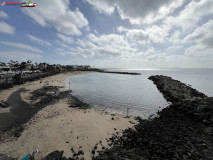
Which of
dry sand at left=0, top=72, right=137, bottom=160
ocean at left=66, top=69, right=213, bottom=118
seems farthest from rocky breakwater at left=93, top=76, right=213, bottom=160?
ocean at left=66, top=69, right=213, bottom=118

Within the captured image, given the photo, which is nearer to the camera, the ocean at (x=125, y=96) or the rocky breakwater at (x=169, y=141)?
the rocky breakwater at (x=169, y=141)

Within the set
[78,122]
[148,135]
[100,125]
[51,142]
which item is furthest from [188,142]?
[51,142]

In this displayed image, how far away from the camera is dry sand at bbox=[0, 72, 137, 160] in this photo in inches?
270

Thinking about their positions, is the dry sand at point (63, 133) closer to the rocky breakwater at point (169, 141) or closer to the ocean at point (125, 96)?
the rocky breakwater at point (169, 141)

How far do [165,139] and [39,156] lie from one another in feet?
33.0

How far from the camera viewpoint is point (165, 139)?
296 inches

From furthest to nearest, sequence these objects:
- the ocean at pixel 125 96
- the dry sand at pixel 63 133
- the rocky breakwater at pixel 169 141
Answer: the ocean at pixel 125 96 < the dry sand at pixel 63 133 < the rocky breakwater at pixel 169 141

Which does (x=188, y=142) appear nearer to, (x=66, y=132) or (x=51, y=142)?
(x=66, y=132)

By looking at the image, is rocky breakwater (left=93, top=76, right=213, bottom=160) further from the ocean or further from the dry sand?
the ocean

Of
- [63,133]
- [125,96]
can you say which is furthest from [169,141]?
[125,96]

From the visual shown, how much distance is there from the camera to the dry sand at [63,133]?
22.5 ft

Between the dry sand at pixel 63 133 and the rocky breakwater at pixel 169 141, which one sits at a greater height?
the rocky breakwater at pixel 169 141

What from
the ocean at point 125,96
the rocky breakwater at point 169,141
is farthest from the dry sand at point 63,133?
the ocean at point 125,96

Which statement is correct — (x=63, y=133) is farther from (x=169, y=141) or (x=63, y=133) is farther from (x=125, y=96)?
(x=125, y=96)
